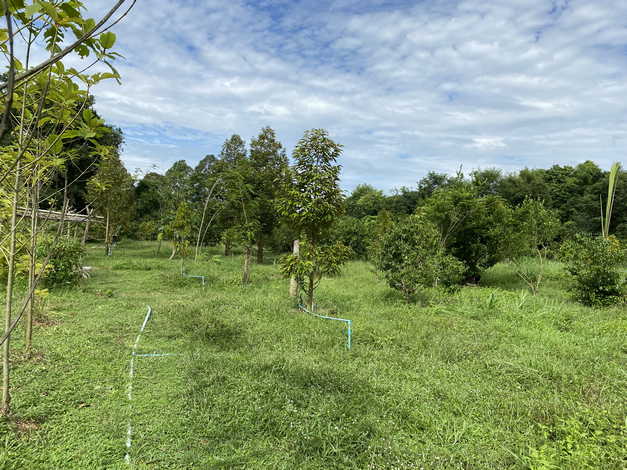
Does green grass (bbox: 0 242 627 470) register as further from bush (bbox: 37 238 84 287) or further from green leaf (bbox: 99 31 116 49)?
green leaf (bbox: 99 31 116 49)

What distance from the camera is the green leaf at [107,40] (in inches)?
43.1

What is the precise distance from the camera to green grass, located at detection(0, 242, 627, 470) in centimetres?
246

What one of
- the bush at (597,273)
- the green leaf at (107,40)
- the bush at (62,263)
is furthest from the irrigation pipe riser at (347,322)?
the bush at (597,273)

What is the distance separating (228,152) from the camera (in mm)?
16297

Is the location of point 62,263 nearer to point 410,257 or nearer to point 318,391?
point 318,391

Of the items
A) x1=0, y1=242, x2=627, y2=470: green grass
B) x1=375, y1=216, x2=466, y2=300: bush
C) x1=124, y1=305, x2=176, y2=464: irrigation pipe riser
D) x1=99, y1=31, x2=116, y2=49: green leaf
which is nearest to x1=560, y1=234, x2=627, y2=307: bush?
x1=0, y1=242, x2=627, y2=470: green grass

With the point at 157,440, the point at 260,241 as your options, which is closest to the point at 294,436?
the point at 157,440

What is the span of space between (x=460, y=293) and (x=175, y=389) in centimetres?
690

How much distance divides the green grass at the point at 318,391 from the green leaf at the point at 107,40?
243 centimetres

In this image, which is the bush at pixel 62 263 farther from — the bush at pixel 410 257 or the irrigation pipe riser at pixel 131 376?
the bush at pixel 410 257

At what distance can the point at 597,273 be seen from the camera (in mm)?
7270

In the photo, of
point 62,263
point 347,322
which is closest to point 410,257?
point 347,322

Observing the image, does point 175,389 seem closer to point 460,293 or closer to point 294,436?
point 294,436

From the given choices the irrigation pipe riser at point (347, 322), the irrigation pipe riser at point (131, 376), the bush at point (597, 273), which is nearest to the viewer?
the irrigation pipe riser at point (131, 376)
